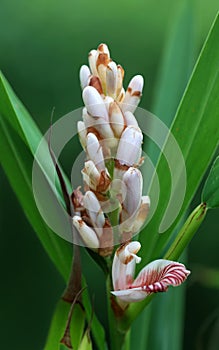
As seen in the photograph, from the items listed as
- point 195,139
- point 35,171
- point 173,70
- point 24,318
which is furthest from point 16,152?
point 24,318

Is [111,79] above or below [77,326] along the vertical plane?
above

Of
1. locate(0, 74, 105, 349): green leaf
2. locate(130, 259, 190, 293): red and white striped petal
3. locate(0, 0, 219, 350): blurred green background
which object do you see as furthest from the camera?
locate(0, 0, 219, 350): blurred green background

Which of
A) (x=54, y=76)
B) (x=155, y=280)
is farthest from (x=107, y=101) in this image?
(x=54, y=76)

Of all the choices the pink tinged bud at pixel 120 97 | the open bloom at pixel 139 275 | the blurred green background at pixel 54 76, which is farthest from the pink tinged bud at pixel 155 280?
the blurred green background at pixel 54 76

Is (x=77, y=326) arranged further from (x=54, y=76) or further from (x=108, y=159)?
→ (x=54, y=76)

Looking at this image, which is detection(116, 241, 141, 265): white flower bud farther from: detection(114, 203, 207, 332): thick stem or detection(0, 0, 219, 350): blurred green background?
detection(0, 0, 219, 350): blurred green background

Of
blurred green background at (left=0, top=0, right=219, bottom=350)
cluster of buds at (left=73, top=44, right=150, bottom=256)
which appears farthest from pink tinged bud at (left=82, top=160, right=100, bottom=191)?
blurred green background at (left=0, top=0, right=219, bottom=350)
